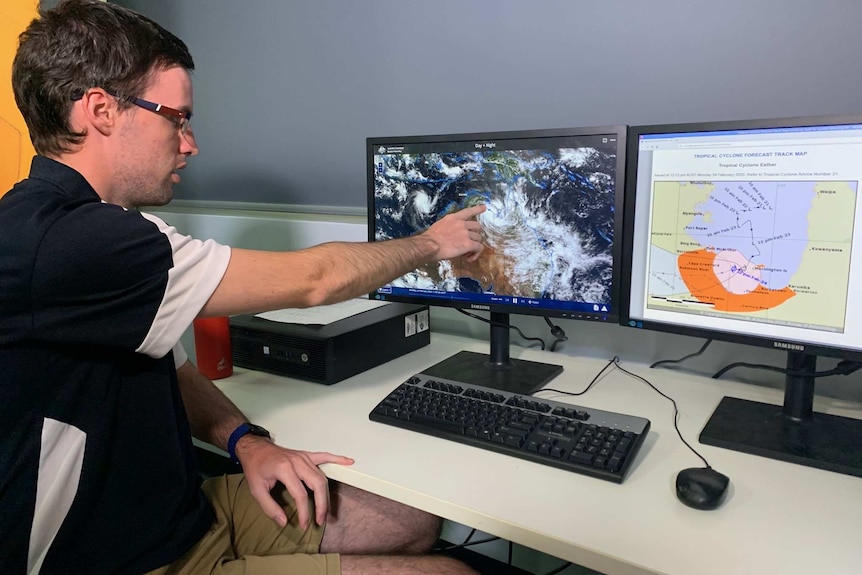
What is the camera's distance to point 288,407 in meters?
1.26

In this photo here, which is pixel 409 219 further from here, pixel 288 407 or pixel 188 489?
pixel 188 489

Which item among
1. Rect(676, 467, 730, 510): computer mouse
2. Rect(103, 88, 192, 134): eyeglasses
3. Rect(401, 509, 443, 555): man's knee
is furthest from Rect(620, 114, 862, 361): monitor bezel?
Rect(103, 88, 192, 134): eyeglasses

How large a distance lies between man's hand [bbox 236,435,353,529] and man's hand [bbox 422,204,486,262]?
48 centimetres

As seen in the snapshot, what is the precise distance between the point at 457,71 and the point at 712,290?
0.89m

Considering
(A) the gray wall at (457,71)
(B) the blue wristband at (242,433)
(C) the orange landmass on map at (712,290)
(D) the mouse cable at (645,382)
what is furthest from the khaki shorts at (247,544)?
(A) the gray wall at (457,71)

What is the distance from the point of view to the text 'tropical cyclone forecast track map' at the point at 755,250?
3.27 ft

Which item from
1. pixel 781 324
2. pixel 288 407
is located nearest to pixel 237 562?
pixel 288 407

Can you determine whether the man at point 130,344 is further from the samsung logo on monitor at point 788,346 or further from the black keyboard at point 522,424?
the samsung logo on monitor at point 788,346

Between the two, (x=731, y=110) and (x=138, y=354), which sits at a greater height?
(x=731, y=110)

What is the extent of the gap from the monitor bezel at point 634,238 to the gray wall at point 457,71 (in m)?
0.32

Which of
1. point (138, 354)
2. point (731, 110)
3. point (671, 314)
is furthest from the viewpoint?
point (731, 110)

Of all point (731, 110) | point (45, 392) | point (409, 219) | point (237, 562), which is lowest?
point (237, 562)

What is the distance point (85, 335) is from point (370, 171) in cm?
74

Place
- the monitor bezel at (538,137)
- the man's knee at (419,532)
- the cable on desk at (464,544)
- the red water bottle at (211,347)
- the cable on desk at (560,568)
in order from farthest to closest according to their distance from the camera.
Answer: the cable on desk at (464,544), the cable on desk at (560,568), the red water bottle at (211,347), the man's knee at (419,532), the monitor bezel at (538,137)
